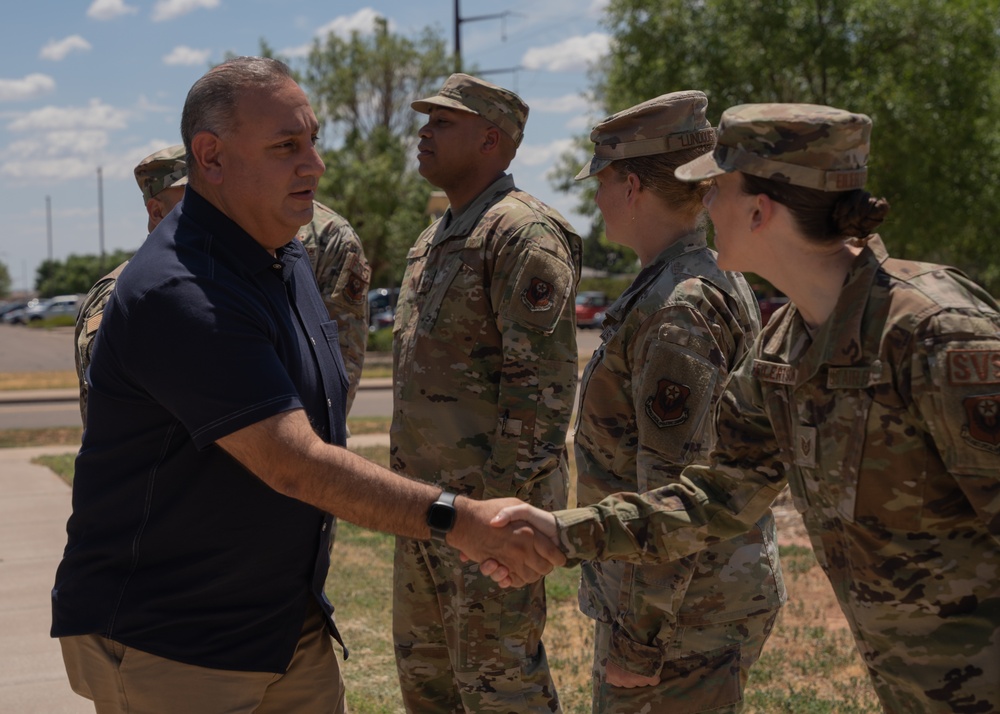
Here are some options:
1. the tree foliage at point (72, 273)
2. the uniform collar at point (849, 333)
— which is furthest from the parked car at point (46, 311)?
the uniform collar at point (849, 333)

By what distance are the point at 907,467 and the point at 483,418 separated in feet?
6.56

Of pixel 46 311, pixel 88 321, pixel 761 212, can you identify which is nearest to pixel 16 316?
pixel 46 311

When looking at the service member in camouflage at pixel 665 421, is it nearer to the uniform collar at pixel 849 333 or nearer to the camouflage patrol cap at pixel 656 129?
the camouflage patrol cap at pixel 656 129

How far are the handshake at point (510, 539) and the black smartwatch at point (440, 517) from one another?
7 cm

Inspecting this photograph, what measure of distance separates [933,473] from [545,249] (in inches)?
78.8

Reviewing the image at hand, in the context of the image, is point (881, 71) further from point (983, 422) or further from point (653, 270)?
point (983, 422)

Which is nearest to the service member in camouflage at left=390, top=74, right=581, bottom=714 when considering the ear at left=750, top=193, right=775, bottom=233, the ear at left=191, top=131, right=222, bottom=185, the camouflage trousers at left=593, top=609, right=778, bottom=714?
the camouflage trousers at left=593, top=609, right=778, bottom=714

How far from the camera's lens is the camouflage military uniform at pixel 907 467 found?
1.99 meters

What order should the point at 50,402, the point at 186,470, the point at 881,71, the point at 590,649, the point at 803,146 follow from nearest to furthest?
the point at 803,146, the point at 186,470, the point at 590,649, the point at 881,71, the point at 50,402

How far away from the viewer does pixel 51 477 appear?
1044cm

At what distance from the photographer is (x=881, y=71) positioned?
16.7 metres

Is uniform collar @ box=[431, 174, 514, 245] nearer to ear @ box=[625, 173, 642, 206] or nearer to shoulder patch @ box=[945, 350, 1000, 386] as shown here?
ear @ box=[625, 173, 642, 206]

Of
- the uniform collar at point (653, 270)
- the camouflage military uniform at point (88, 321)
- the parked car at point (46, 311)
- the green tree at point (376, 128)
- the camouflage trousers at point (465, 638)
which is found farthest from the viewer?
the parked car at point (46, 311)

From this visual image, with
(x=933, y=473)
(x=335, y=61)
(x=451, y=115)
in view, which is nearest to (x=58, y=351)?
(x=335, y=61)
